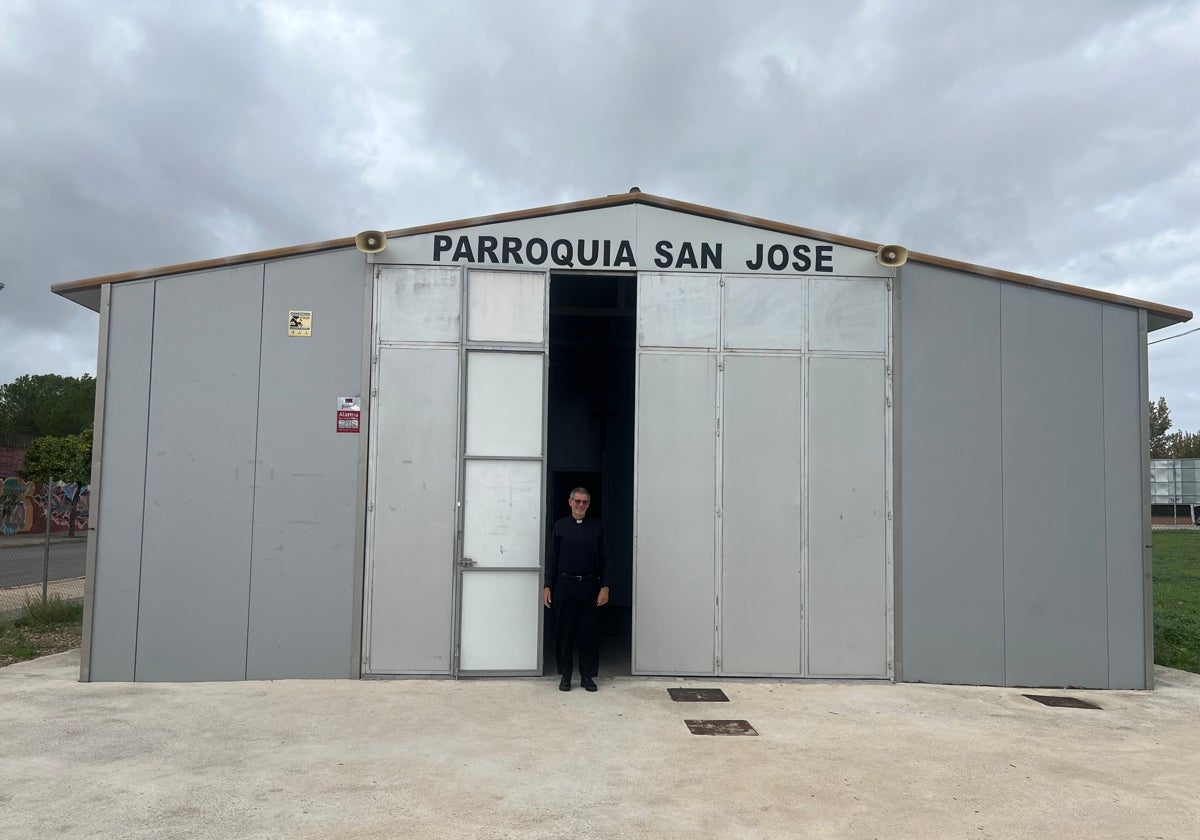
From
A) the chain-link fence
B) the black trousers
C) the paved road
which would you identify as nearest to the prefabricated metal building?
the black trousers

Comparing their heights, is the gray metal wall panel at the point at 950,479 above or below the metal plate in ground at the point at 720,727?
above

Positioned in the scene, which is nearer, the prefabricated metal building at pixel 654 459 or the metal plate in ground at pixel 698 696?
the metal plate in ground at pixel 698 696

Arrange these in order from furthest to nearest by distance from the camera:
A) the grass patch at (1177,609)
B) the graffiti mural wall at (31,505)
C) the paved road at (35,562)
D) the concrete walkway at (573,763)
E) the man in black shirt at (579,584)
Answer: the graffiti mural wall at (31,505)
the paved road at (35,562)
the grass patch at (1177,609)
the man in black shirt at (579,584)
the concrete walkway at (573,763)

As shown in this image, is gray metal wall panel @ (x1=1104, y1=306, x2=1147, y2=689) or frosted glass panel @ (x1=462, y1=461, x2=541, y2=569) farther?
gray metal wall panel @ (x1=1104, y1=306, x2=1147, y2=689)

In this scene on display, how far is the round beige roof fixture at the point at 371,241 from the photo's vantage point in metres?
7.12

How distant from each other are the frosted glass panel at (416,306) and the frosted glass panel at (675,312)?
1.72m

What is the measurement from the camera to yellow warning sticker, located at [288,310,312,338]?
23.7 ft

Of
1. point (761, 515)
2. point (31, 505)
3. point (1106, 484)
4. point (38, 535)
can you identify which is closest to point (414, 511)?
point (761, 515)

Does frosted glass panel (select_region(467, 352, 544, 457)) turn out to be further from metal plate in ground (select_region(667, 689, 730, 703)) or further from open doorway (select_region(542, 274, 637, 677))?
open doorway (select_region(542, 274, 637, 677))

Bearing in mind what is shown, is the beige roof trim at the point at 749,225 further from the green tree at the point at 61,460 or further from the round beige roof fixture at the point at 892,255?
the green tree at the point at 61,460

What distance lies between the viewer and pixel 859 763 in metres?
5.01

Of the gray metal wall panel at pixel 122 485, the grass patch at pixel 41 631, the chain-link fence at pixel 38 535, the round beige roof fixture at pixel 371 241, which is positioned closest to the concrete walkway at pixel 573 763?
Answer: the gray metal wall panel at pixel 122 485

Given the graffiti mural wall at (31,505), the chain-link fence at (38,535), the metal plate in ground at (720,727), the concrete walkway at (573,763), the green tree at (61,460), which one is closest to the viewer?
the concrete walkway at (573,763)

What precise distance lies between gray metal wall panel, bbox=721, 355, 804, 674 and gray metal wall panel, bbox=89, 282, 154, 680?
16.9 ft
